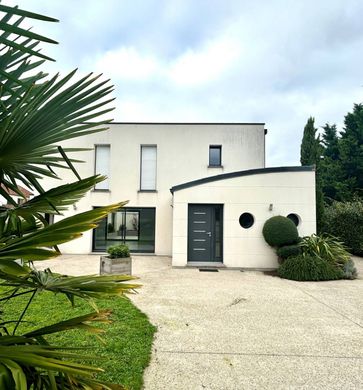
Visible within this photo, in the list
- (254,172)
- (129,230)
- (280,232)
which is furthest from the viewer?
(129,230)

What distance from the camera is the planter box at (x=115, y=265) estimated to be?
24.5 ft

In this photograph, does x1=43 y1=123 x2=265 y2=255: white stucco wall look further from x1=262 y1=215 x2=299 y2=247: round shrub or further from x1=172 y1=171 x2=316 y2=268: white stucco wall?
x1=262 y1=215 x2=299 y2=247: round shrub

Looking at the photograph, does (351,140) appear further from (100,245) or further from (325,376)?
(325,376)

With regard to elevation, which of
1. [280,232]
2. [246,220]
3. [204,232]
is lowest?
[204,232]

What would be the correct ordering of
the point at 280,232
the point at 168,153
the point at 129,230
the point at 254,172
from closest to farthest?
the point at 280,232 < the point at 254,172 < the point at 129,230 < the point at 168,153

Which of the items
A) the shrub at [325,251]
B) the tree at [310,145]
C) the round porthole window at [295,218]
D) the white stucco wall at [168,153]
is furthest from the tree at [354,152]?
the shrub at [325,251]

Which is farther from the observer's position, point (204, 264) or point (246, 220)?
point (246, 220)

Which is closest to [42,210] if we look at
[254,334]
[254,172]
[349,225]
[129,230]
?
[254,334]

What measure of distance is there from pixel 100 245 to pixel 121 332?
9946mm

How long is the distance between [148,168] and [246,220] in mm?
5961

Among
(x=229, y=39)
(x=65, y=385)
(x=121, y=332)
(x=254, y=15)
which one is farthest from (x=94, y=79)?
(x=229, y=39)

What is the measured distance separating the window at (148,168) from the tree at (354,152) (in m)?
17.0

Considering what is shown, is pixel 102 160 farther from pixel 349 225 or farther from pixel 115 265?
pixel 349 225

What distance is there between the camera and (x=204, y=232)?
9.81 m
